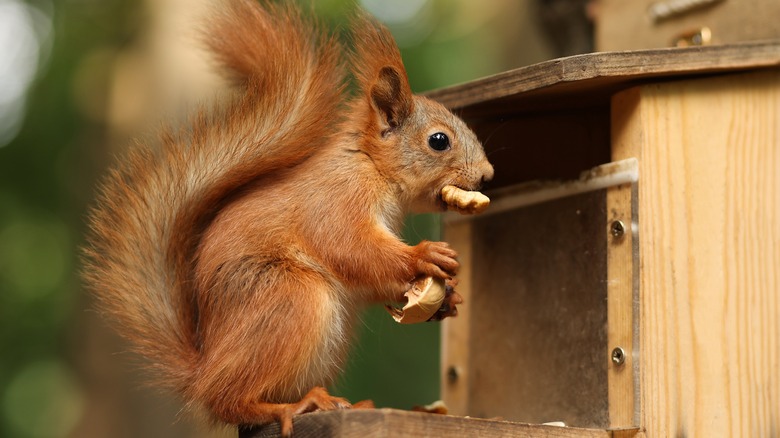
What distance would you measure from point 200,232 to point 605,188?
992mm

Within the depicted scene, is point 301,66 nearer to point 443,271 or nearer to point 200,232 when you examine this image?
point 200,232

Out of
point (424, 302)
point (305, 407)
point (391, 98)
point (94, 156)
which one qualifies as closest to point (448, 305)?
point (424, 302)

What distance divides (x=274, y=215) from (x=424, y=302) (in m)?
0.39

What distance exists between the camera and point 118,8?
563 cm

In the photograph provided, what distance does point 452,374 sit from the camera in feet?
9.61

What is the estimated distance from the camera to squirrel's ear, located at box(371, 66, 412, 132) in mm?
2270

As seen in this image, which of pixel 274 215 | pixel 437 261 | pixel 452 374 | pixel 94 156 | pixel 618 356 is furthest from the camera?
pixel 94 156

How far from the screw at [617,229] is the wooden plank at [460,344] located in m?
0.71

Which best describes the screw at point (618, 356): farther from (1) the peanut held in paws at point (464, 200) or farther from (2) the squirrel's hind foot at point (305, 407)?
(2) the squirrel's hind foot at point (305, 407)

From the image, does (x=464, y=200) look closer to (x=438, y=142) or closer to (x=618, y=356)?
(x=438, y=142)

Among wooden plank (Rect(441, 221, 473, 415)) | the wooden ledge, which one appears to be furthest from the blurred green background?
the wooden ledge

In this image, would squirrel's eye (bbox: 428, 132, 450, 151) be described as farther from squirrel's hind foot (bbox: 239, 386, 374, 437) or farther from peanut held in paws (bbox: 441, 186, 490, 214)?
squirrel's hind foot (bbox: 239, 386, 374, 437)

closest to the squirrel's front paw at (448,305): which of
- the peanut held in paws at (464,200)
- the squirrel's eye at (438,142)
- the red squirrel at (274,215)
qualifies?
the red squirrel at (274,215)

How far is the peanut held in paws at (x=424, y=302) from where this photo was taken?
196cm
